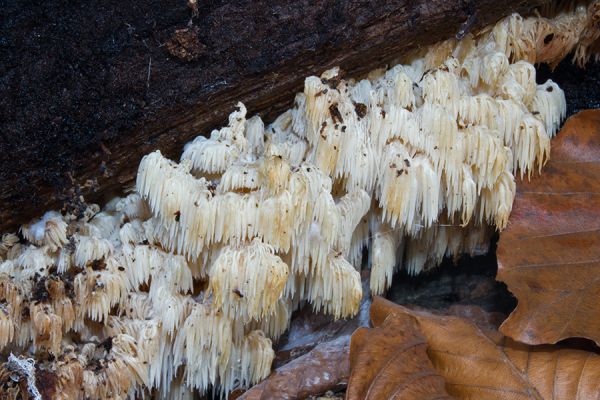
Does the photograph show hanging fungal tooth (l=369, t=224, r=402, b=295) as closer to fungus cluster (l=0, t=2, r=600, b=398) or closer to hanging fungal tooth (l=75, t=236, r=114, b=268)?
fungus cluster (l=0, t=2, r=600, b=398)

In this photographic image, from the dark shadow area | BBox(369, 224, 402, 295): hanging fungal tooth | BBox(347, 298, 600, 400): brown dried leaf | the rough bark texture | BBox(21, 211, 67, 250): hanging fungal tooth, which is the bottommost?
the dark shadow area

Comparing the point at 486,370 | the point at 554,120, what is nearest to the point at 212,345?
the point at 486,370

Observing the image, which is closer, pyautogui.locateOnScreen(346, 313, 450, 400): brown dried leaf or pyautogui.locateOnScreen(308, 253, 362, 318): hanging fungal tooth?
pyautogui.locateOnScreen(346, 313, 450, 400): brown dried leaf

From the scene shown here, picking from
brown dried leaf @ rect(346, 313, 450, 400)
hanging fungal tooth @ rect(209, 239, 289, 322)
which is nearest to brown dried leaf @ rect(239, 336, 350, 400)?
brown dried leaf @ rect(346, 313, 450, 400)

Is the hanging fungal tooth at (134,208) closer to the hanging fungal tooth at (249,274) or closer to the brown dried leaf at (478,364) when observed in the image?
the hanging fungal tooth at (249,274)

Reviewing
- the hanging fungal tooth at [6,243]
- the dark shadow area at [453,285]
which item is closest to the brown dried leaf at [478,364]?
the dark shadow area at [453,285]

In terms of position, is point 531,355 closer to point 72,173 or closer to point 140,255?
point 140,255
